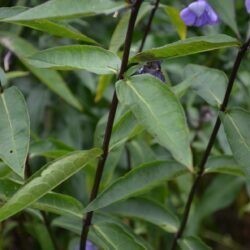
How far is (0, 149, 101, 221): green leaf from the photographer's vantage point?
1.15m

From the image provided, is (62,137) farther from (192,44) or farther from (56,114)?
(192,44)

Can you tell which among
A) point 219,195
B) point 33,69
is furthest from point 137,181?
point 219,195

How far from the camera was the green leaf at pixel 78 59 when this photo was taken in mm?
1242

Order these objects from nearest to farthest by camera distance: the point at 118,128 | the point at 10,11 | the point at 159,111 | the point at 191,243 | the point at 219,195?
1. the point at 159,111
2. the point at 10,11
3. the point at 118,128
4. the point at 191,243
5. the point at 219,195

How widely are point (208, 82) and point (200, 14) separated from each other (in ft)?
0.65

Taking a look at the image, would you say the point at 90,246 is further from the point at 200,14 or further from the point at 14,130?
the point at 200,14

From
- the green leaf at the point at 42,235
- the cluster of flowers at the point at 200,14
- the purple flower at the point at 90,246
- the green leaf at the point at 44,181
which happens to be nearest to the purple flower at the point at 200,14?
the cluster of flowers at the point at 200,14

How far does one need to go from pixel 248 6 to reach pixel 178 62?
3.61ft

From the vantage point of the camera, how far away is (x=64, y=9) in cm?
125

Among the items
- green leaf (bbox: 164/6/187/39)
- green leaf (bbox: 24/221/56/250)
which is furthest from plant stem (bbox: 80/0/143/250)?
green leaf (bbox: 164/6/187/39)

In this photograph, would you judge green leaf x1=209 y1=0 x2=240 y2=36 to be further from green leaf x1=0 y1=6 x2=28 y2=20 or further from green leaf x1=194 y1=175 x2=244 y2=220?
green leaf x1=194 y1=175 x2=244 y2=220

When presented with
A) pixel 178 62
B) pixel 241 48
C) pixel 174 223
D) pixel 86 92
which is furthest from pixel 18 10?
pixel 86 92

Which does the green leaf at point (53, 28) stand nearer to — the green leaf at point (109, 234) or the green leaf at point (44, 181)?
the green leaf at point (44, 181)

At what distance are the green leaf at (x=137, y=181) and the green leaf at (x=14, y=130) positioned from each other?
0.23m
